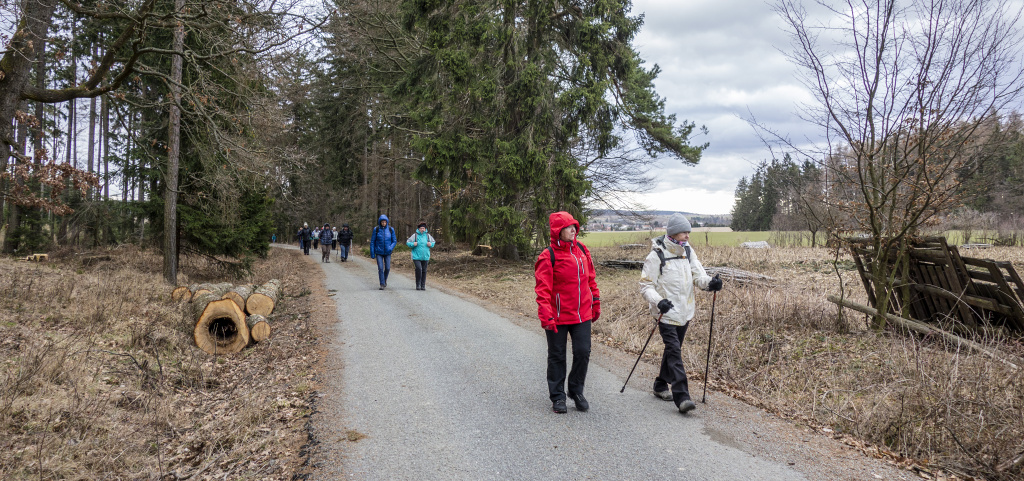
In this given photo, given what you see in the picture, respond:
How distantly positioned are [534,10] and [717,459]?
16136mm

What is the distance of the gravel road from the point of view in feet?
12.4

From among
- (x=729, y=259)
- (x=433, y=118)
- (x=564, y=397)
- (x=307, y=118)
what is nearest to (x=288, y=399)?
(x=564, y=397)

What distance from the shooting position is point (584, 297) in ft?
16.3

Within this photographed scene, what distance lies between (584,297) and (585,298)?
17 mm

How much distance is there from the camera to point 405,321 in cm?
971

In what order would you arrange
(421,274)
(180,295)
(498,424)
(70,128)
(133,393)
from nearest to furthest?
(498,424) → (133,393) → (180,295) → (421,274) → (70,128)

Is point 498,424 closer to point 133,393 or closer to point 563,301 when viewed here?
point 563,301

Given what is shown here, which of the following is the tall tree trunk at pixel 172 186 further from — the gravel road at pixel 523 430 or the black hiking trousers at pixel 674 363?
the black hiking trousers at pixel 674 363

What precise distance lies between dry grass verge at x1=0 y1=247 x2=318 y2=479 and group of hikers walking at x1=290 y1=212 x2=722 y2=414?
2411 mm

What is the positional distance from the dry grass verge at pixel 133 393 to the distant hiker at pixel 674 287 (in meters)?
3.40

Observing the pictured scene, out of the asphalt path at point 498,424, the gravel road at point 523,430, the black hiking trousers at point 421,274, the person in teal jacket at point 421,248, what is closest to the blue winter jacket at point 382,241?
the person in teal jacket at point 421,248

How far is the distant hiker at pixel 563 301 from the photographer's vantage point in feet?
15.9

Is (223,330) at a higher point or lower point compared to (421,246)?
lower

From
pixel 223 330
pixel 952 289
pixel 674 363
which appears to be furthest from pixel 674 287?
pixel 223 330
